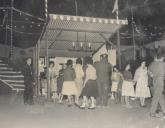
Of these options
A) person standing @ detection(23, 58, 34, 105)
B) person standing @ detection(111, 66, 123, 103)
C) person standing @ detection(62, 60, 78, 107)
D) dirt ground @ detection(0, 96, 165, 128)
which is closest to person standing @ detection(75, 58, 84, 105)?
person standing @ detection(62, 60, 78, 107)

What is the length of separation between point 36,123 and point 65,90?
12.5 ft

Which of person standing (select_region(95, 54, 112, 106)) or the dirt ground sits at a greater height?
person standing (select_region(95, 54, 112, 106))

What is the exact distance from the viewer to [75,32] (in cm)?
1917

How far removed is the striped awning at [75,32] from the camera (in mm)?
A: 16188

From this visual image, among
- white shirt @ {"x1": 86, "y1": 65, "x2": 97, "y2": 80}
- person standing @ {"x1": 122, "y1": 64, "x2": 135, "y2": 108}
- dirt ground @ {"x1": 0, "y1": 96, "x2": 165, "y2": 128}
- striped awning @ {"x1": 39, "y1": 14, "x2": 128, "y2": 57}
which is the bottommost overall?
dirt ground @ {"x1": 0, "y1": 96, "x2": 165, "y2": 128}

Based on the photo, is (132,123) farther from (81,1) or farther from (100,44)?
(81,1)

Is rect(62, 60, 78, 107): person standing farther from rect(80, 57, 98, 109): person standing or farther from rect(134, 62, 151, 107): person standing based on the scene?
rect(134, 62, 151, 107): person standing

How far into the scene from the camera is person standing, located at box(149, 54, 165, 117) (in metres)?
12.5

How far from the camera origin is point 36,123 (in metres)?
11.4

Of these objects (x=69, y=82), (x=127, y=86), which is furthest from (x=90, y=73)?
(x=127, y=86)

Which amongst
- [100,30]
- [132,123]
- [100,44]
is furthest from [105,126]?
[100,44]

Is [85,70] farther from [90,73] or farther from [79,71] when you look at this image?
[79,71]

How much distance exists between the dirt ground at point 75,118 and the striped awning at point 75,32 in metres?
3.23

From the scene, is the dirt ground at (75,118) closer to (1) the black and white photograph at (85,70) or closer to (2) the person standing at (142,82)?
(1) the black and white photograph at (85,70)
